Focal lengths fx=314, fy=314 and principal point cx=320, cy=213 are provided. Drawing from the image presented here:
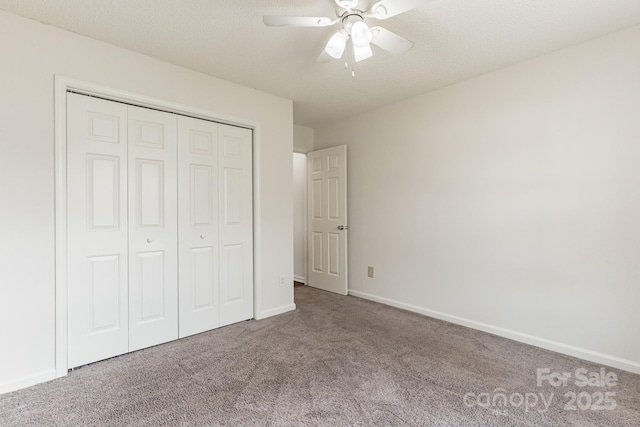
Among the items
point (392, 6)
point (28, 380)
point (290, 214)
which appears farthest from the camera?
point (290, 214)

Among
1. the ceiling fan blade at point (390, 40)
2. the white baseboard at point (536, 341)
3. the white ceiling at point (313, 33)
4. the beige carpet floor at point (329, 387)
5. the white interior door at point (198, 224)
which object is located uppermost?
the white ceiling at point (313, 33)

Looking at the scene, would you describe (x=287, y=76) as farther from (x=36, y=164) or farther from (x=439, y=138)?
(x=36, y=164)

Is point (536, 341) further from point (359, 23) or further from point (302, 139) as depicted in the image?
point (302, 139)

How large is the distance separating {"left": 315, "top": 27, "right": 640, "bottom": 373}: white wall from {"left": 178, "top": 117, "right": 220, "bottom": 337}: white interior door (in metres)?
1.93

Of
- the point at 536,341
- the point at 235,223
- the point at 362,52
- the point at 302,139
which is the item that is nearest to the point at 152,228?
the point at 235,223

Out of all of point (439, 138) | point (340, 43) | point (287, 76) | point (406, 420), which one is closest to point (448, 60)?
point (439, 138)

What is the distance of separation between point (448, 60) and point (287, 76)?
1397mm

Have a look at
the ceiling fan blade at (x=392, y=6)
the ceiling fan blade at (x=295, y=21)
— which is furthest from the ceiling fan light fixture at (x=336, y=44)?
the ceiling fan blade at (x=392, y=6)

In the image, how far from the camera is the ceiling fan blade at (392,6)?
1.54m

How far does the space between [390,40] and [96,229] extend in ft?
7.88

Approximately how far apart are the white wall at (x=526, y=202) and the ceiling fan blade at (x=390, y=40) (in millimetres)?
1386

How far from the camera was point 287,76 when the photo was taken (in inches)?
114

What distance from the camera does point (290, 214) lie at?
3529mm

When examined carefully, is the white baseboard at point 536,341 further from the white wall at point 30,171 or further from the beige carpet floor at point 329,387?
the white wall at point 30,171
